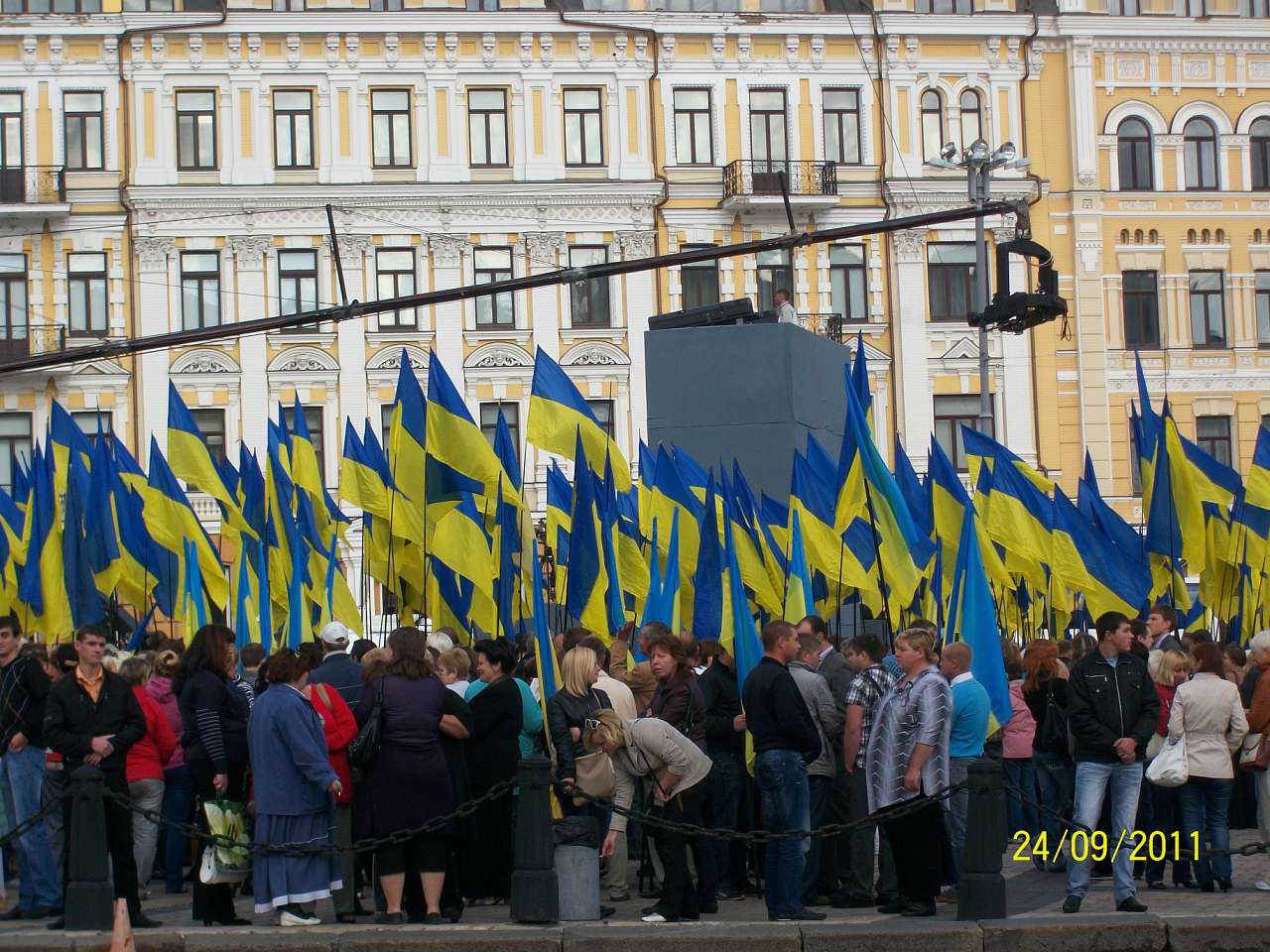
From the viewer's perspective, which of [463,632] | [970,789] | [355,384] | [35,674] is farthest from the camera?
[355,384]

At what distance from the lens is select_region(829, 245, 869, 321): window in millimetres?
42062

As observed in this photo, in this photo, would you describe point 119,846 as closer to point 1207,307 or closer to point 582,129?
point 582,129

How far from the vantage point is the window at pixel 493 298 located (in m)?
41.5

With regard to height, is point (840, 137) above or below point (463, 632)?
above

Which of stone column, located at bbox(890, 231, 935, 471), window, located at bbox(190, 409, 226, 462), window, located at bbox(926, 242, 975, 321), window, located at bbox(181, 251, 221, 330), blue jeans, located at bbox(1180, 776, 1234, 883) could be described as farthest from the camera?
window, located at bbox(926, 242, 975, 321)

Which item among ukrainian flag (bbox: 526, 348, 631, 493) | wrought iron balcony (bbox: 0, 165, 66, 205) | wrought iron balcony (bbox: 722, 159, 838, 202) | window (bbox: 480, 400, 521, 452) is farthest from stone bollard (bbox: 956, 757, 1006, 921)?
wrought iron balcony (bbox: 0, 165, 66, 205)

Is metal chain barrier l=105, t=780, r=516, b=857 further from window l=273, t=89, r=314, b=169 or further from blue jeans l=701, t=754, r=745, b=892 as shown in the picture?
window l=273, t=89, r=314, b=169

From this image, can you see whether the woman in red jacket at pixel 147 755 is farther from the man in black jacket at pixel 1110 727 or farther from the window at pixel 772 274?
the window at pixel 772 274

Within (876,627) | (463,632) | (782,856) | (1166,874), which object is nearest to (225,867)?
(782,856)

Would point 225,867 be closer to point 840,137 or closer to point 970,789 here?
point 970,789

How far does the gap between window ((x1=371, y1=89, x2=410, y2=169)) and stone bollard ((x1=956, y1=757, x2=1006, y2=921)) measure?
103 feet

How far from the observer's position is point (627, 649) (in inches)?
625

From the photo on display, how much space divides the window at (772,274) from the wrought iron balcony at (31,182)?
13.8 m

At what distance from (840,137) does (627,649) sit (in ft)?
91.8
